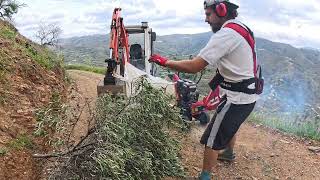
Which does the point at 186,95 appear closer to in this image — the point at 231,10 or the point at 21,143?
the point at 231,10

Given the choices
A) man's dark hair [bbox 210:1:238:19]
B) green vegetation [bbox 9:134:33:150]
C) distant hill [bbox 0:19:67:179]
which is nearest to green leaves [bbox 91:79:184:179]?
distant hill [bbox 0:19:67:179]

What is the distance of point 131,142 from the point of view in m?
4.64

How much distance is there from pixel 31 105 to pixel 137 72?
5.59ft

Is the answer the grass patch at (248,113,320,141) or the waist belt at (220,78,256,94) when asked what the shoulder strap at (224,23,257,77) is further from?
the grass patch at (248,113,320,141)

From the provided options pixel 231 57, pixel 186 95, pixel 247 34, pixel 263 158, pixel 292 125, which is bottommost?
pixel 292 125

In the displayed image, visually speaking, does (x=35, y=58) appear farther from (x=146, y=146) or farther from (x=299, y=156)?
(x=299, y=156)

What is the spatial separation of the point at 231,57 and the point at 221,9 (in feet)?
1.59

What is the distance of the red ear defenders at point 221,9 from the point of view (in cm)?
480

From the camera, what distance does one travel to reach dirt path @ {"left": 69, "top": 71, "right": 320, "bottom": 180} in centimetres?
615

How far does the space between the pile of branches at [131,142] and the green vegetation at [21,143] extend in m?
0.53

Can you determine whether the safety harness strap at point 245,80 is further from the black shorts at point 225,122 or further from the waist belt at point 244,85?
the black shorts at point 225,122

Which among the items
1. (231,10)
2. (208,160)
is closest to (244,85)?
(231,10)

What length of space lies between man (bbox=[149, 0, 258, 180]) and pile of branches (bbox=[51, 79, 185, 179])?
1.23 feet

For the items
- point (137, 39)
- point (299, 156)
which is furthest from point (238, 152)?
point (137, 39)
